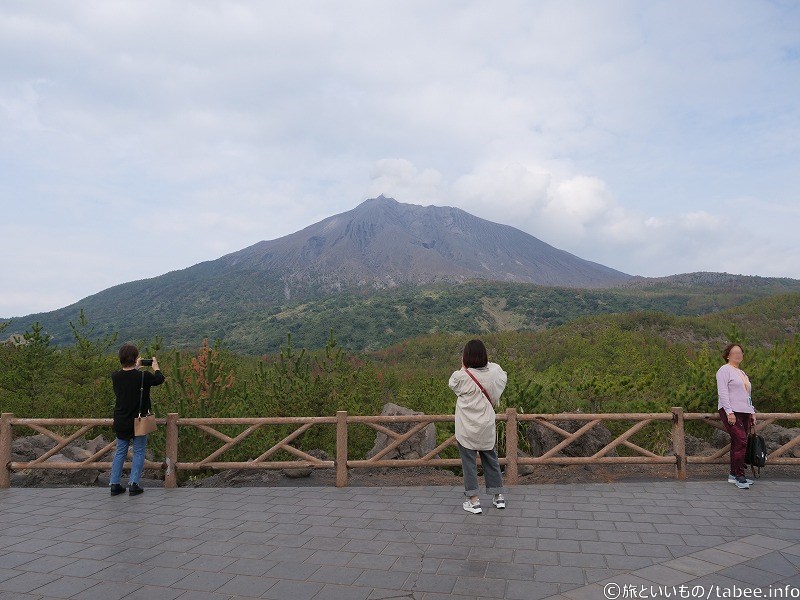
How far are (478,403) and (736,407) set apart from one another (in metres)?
3.79

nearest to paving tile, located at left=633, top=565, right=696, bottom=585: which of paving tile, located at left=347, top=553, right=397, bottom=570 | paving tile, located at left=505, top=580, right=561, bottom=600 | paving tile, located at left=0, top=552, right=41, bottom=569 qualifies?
paving tile, located at left=505, top=580, right=561, bottom=600

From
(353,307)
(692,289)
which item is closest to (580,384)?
(353,307)

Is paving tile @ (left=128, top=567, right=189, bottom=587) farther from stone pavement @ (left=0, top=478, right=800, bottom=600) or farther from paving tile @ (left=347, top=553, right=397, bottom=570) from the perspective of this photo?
paving tile @ (left=347, top=553, right=397, bottom=570)

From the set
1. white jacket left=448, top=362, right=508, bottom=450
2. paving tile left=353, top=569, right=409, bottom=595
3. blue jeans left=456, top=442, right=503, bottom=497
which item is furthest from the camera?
blue jeans left=456, top=442, right=503, bottom=497

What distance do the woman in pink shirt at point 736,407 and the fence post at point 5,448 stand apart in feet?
32.5

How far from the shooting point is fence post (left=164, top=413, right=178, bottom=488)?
7527 millimetres

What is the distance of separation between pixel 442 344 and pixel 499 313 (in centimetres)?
4160

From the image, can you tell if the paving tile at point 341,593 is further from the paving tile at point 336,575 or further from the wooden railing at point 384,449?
the wooden railing at point 384,449

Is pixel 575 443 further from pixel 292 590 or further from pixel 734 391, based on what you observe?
pixel 292 590

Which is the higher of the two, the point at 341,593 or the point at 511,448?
the point at 511,448

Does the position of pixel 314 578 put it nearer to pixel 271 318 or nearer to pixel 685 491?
pixel 685 491

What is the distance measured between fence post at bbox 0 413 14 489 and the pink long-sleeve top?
391 inches

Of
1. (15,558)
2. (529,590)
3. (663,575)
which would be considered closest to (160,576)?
(15,558)

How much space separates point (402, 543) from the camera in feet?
16.6
